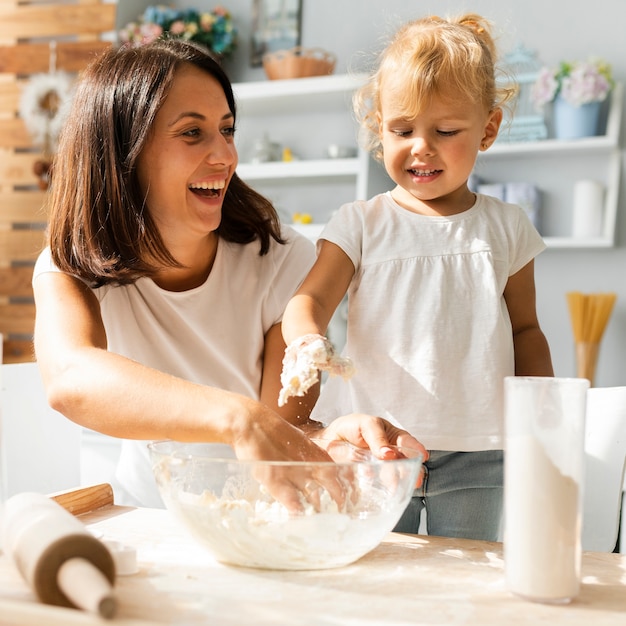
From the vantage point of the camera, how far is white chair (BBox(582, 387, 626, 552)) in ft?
4.31

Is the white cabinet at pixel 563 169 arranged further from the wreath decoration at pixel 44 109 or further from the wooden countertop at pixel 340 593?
the wooden countertop at pixel 340 593

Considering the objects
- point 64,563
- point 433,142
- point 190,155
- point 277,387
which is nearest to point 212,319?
point 277,387

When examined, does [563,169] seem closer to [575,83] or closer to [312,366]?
[575,83]

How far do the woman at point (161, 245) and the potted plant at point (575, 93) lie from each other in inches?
65.9

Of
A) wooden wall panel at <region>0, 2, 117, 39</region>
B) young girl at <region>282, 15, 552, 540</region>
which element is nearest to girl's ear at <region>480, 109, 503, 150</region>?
young girl at <region>282, 15, 552, 540</region>

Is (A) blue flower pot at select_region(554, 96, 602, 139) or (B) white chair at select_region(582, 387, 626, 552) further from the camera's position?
(A) blue flower pot at select_region(554, 96, 602, 139)

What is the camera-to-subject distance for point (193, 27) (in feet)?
11.4

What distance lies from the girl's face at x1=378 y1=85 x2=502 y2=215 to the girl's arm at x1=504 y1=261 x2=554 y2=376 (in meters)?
0.18

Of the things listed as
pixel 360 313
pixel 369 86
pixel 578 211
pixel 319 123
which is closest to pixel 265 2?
pixel 319 123

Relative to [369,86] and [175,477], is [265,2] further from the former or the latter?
[175,477]

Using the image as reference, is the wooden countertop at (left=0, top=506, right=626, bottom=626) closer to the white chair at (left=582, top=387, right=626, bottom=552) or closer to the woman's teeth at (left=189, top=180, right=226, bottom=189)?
the white chair at (left=582, top=387, right=626, bottom=552)

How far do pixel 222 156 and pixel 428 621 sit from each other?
942 mm

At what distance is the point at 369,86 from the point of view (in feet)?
4.60

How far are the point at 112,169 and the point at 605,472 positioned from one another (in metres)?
0.95
